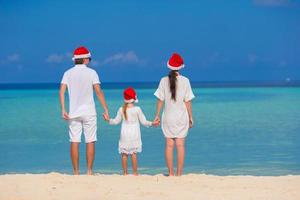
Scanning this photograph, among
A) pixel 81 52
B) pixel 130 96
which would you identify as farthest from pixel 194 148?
pixel 81 52

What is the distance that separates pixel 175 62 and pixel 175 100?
0.53 meters

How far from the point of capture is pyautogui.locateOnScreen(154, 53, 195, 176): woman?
32.3 ft

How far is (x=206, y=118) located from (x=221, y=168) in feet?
48.2

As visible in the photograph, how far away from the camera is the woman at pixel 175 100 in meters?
9.84

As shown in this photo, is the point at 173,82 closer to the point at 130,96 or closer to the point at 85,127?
the point at 130,96

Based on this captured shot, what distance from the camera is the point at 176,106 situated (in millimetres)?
9891

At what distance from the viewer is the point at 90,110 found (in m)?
9.84
